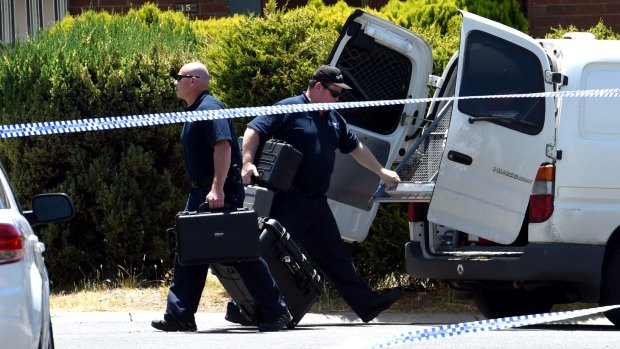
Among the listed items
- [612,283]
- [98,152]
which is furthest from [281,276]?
[98,152]

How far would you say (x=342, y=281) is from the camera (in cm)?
938

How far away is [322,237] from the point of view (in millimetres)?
9289

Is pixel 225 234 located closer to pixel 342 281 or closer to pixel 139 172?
pixel 342 281

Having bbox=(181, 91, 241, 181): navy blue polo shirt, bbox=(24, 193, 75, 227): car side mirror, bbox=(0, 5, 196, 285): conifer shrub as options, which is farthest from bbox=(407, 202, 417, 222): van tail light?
bbox=(24, 193, 75, 227): car side mirror

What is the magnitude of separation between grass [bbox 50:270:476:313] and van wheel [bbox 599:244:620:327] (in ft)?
6.41

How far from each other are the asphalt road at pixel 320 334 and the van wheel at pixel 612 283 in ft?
0.68

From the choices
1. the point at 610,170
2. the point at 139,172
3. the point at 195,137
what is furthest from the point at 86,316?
the point at 610,170

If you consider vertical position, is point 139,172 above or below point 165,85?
below

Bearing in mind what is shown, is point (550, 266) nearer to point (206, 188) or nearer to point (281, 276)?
point (281, 276)

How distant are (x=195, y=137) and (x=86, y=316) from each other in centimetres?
239

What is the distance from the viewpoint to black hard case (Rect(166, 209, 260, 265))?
27.7 ft

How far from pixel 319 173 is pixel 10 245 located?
396 centimetres

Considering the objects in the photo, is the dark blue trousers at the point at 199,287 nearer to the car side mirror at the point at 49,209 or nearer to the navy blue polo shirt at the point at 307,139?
the navy blue polo shirt at the point at 307,139

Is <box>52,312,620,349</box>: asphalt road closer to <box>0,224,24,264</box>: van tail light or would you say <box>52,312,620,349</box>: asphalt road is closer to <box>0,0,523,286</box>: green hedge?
<box>0,0,523,286</box>: green hedge
